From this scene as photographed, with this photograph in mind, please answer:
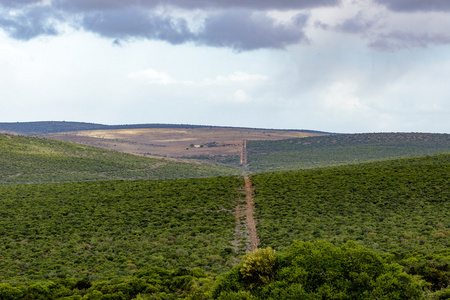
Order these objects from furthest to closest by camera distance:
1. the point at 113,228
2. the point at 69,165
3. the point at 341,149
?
1. the point at 341,149
2. the point at 69,165
3. the point at 113,228

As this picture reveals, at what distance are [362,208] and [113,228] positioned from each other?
65.4 ft

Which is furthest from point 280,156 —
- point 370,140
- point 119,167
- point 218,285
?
point 218,285

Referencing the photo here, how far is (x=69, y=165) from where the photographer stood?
8631cm

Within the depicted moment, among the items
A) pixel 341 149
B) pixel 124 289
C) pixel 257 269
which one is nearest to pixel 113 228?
pixel 124 289

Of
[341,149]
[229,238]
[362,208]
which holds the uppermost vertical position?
[341,149]

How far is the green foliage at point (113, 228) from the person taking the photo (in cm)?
2541

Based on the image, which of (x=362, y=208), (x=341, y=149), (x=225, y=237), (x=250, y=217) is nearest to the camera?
(x=225, y=237)

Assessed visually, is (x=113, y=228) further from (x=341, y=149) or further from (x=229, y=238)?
(x=341, y=149)

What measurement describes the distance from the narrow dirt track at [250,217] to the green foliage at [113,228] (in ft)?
4.07

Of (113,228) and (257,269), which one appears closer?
(257,269)

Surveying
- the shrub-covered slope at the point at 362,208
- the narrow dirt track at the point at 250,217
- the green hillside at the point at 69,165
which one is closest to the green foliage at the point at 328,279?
the shrub-covered slope at the point at 362,208

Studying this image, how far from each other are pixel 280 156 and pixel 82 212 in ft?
339

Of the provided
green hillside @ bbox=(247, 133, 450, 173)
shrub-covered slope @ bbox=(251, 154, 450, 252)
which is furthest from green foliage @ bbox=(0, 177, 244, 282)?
green hillside @ bbox=(247, 133, 450, 173)

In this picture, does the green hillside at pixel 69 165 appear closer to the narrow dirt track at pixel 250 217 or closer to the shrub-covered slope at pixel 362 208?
the narrow dirt track at pixel 250 217
